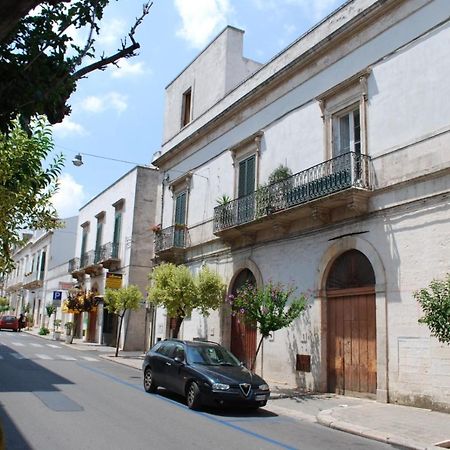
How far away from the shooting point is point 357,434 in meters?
9.24

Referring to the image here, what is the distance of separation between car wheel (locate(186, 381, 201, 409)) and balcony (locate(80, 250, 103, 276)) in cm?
2434

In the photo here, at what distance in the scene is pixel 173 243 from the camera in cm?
2350

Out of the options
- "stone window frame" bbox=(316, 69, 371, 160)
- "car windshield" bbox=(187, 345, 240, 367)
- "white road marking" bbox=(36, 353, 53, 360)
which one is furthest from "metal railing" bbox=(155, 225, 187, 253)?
"car windshield" bbox=(187, 345, 240, 367)

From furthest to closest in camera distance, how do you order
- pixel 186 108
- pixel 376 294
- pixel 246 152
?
pixel 186 108 < pixel 246 152 < pixel 376 294

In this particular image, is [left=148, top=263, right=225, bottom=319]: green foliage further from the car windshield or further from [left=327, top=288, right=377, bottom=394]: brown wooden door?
the car windshield

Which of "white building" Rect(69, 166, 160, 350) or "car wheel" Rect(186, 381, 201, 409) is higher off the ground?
"white building" Rect(69, 166, 160, 350)

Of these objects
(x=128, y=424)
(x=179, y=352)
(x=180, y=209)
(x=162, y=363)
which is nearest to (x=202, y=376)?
(x=179, y=352)

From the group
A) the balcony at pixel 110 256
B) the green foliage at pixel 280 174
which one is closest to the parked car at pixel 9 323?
the balcony at pixel 110 256

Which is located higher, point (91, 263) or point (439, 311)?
point (91, 263)

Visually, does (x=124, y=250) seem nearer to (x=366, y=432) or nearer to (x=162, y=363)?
(x=162, y=363)

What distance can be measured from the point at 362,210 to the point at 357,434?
6182mm

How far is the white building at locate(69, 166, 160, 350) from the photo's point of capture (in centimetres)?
2933

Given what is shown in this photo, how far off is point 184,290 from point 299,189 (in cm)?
596

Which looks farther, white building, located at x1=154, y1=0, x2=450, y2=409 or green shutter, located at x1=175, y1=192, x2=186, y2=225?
green shutter, located at x1=175, y1=192, x2=186, y2=225
